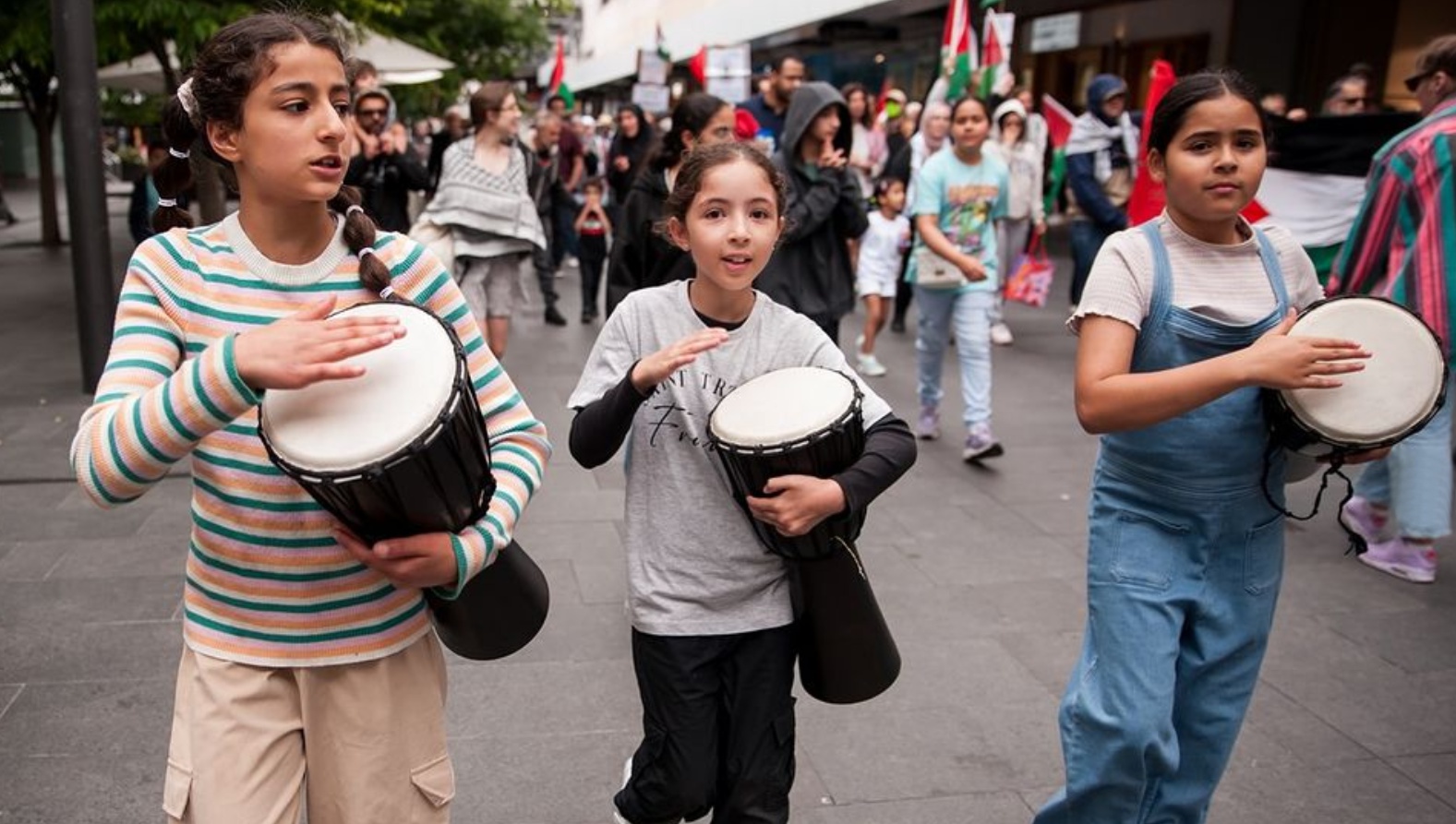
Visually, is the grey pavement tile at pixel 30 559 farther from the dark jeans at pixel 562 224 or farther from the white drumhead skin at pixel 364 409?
the dark jeans at pixel 562 224

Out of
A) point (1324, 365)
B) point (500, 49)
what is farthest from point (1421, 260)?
point (500, 49)

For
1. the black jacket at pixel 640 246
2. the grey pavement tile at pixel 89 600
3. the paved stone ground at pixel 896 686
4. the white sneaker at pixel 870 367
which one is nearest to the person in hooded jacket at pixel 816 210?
the black jacket at pixel 640 246

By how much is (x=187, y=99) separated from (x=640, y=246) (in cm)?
284

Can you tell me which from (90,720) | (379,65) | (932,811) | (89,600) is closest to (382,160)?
(89,600)

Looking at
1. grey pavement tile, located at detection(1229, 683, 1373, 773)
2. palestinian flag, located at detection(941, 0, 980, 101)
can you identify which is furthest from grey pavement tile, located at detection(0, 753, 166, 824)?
palestinian flag, located at detection(941, 0, 980, 101)

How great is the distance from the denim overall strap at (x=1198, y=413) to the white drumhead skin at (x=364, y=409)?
1.37 metres

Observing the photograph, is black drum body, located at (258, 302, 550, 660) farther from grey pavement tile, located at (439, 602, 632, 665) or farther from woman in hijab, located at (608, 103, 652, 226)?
woman in hijab, located at (608, 103, 652, 226)

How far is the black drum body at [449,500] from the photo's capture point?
5.93ft

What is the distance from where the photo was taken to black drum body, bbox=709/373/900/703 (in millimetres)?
2330

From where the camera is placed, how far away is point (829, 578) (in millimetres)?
2498

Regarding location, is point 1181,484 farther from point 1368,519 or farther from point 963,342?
point 963,342

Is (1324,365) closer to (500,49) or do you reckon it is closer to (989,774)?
(989,774)

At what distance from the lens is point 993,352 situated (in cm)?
1019

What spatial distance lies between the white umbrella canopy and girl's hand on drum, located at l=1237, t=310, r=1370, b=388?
1241 cm
